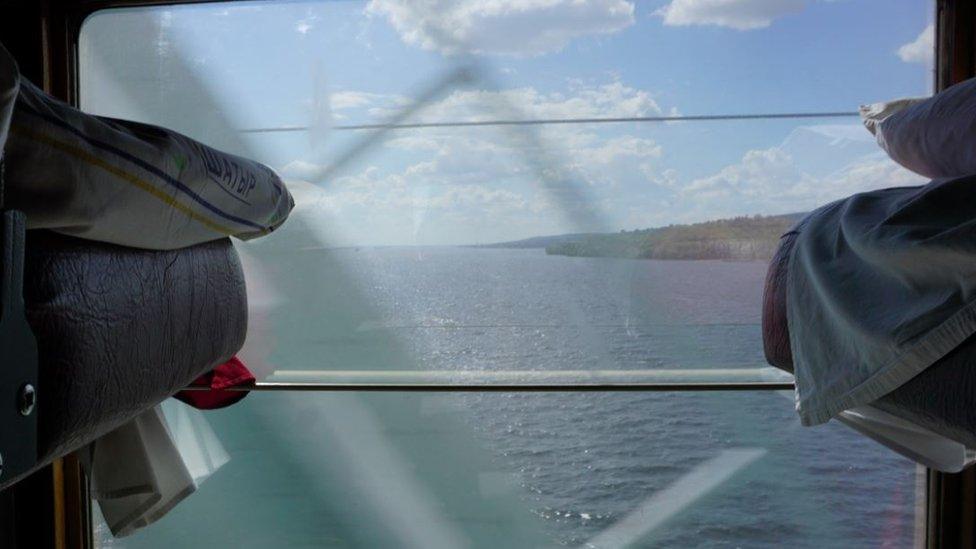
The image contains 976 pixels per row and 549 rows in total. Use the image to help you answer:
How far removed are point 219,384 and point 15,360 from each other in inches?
40.9

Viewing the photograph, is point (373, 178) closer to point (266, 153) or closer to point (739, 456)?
point (266, 153)

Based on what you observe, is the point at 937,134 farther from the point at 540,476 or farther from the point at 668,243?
the point at 540,476

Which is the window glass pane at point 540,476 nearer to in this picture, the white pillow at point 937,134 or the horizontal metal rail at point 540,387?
the horizontal metal rail at point 540,387

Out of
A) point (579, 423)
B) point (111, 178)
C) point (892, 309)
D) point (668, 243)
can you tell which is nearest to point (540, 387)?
point (579, 423)

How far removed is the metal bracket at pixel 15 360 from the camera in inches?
26.6

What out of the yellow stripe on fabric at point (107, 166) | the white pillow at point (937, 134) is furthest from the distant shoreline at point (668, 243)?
the yellow stripe on fabric at point (107, 166)

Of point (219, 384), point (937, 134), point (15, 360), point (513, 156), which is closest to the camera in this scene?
point (15, 360)

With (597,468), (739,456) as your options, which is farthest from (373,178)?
(739,456)

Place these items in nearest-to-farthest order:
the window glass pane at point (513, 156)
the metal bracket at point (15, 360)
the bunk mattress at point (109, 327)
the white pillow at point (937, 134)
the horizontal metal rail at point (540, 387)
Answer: the metal bracket at point (15, 360), the bunk mattress at point (109, 327), the white pillow at point (937, 134), the horizontal metal rail at point (540, 387), the window glass pane at point (513, 156)

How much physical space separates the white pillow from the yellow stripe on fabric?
0.97m

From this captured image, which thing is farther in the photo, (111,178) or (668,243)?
(668,243)

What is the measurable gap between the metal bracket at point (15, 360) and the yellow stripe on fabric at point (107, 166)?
0.24 ft

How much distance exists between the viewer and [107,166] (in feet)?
2.66

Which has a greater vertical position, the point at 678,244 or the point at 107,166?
the point at 107,166
